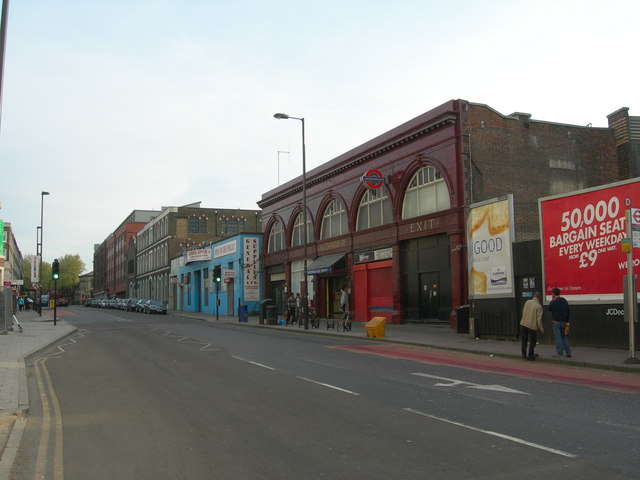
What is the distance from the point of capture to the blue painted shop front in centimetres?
4825

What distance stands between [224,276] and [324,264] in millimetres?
14445

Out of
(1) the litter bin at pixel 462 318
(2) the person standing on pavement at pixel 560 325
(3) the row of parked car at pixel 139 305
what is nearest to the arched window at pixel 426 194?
(1) the litter bin at pixel 462 318

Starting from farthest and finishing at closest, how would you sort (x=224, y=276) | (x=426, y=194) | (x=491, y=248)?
(x=224, y=276)
(x=426, y=194)
(x=491, y=248)

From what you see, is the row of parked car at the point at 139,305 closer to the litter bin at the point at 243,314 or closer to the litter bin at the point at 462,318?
the litter bin at the point at 243,314

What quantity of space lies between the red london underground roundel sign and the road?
16.6m

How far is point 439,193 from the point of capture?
27359 millimetres

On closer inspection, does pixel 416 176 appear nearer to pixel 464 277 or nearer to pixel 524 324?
pixel 464 277

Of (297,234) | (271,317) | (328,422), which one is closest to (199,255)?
(297,234)

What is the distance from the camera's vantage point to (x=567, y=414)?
8.26 m

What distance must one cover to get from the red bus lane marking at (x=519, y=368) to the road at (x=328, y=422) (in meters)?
0.09

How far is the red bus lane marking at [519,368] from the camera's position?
11.6 meters

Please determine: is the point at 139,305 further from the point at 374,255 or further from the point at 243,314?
the point at 374,255

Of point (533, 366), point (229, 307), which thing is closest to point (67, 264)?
point (229, 307)

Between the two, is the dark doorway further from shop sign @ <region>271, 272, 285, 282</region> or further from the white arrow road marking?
shop sign @ <region>271, 272, 285, 282</region>
